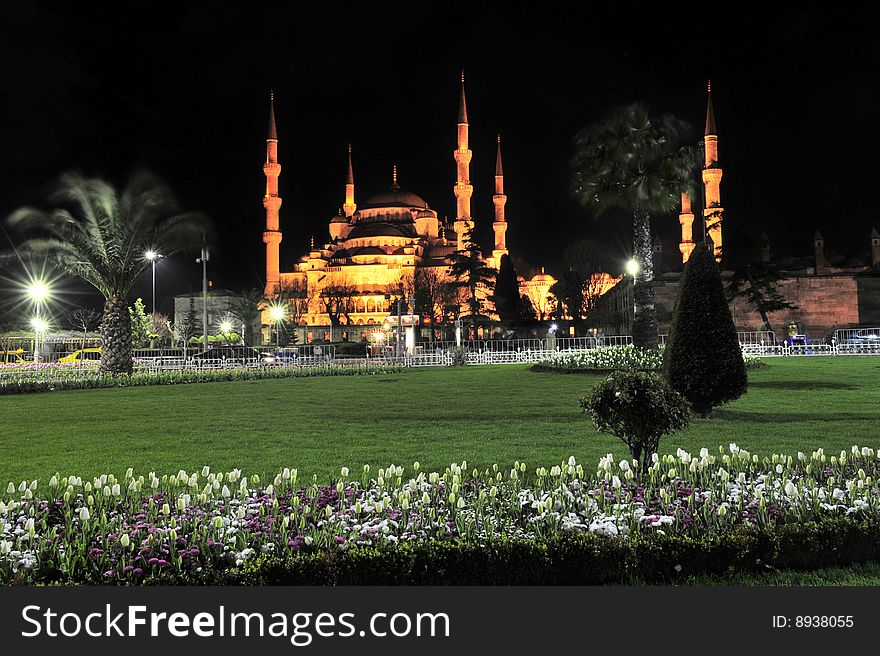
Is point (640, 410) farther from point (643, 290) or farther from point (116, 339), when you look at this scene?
point (116, 339)

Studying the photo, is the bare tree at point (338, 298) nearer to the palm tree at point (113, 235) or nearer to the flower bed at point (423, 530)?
the palm tree at point (113, 235)

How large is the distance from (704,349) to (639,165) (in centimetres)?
1415

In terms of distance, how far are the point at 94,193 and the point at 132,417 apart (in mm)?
11405

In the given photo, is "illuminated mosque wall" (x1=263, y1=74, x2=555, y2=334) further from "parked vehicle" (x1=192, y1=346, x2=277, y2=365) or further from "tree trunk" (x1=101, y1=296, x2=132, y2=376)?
"tree trunk" (x1=101, y1=296, x2=132, y2=376)

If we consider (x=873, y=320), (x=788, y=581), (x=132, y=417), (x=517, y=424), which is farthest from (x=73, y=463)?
(x=873, y=320)

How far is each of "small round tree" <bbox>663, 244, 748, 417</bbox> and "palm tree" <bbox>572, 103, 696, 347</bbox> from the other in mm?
12110

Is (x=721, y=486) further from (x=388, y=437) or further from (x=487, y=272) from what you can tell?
(x=487, y=272)

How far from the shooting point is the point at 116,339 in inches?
849

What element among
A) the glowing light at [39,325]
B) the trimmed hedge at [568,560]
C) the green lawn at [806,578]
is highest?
the glowing light at [39,325]

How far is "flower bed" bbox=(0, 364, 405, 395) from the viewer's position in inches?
723

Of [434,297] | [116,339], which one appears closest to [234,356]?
[116,339]

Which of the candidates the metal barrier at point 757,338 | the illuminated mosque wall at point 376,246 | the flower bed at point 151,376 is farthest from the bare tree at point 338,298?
the flower bed at point 151,376

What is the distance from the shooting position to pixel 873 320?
45.6 metres

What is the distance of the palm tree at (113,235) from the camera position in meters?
20.4
